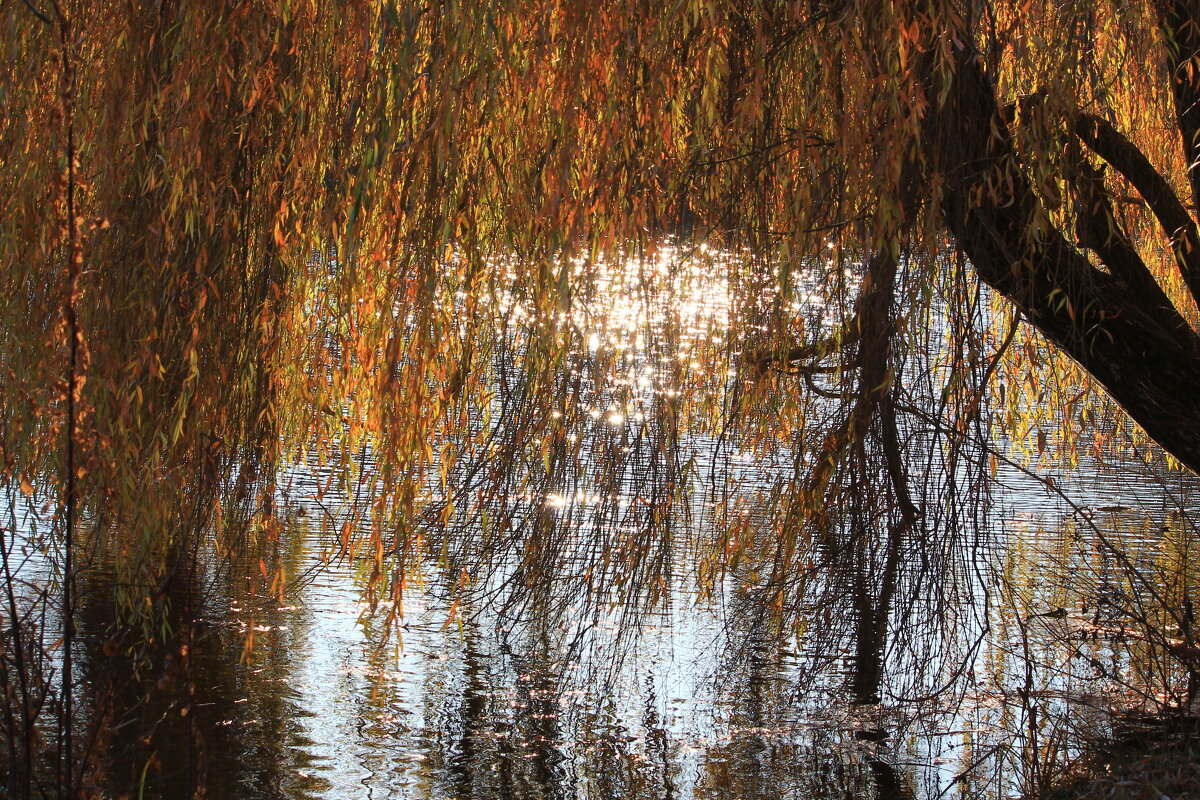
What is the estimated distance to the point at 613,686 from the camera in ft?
14.3

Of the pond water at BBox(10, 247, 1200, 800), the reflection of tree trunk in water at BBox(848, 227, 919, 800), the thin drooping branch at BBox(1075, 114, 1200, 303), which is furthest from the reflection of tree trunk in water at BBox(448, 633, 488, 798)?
the thin drooping branch at BBox(1075, 114, 1200, 303)

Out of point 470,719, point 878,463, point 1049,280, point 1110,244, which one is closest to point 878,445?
point 878,463

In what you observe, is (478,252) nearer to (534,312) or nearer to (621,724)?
(534,312)

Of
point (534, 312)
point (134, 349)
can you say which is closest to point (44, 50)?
point (134, 349)

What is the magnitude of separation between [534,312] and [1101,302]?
5.37ft

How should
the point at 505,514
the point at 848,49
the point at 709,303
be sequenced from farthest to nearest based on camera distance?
1. the point at 709,303
2. the point at 505,514
3. the point at 848,49

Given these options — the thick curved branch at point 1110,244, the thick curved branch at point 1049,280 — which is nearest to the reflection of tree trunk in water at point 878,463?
the thick curved branch at point 1049,280

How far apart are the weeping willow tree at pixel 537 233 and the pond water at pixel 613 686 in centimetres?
16

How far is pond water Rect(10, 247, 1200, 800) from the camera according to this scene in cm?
355

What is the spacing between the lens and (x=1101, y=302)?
3547mm

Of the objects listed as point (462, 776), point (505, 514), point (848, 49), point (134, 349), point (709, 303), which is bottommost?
point (462, 776)

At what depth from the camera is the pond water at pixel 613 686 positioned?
3549mm

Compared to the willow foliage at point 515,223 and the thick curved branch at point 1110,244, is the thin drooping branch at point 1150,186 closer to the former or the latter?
the willow foliage at point 515,223

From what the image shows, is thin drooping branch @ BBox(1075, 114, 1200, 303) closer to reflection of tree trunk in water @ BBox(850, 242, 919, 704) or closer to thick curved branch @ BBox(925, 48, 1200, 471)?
thick curved branch @ BBox(925, 48, 1200, 471)
